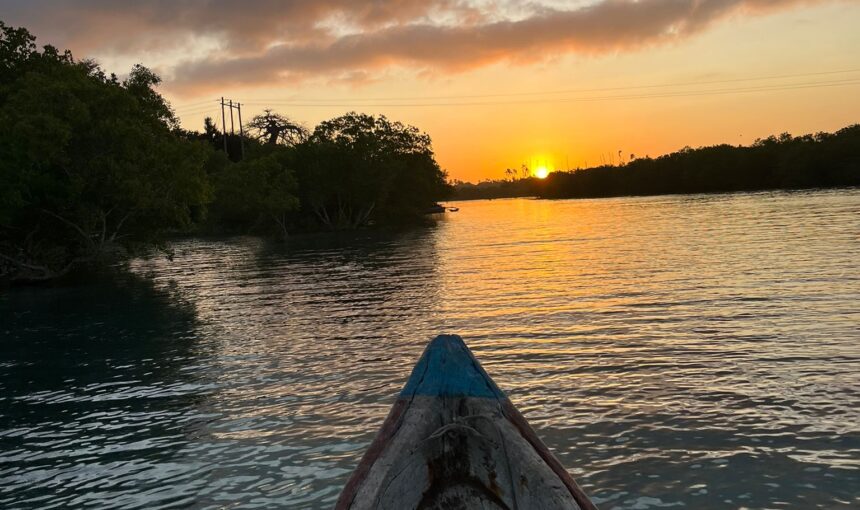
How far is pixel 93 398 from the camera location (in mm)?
10875

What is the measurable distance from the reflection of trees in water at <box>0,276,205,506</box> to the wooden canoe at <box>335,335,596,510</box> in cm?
413

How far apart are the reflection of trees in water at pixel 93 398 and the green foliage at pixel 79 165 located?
9906mm

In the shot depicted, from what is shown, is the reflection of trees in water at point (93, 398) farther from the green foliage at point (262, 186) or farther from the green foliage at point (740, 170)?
the green foliage at point (740, 170)

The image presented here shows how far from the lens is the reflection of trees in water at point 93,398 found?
7453 mm

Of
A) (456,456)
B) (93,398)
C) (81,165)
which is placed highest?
(81,165)

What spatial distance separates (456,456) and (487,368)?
22.6 ft

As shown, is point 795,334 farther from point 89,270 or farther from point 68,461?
point 89,270

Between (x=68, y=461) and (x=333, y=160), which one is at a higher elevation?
(x=333, y=160)

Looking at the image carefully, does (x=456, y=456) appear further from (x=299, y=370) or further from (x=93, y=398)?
(x=93, y=398)

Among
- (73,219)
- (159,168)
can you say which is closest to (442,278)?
(159,168)

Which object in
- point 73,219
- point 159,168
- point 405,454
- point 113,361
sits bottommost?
point 113,361

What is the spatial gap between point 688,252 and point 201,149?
27.4m

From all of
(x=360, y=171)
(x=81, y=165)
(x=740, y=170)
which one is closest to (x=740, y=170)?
(x=740, y=170)

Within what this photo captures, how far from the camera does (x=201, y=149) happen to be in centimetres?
3684
